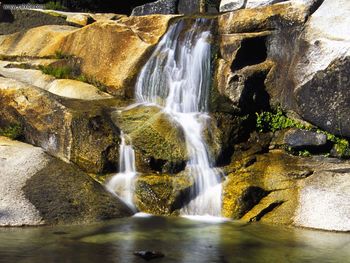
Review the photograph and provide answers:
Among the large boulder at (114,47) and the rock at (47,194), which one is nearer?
the rock at (47,194)

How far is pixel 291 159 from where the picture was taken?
1778cm

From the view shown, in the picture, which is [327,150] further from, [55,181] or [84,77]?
[84,77]

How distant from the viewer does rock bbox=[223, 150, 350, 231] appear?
15.3m

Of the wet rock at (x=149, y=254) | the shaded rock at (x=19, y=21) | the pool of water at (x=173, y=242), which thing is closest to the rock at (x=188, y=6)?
the shaded rock at (x=19, y=21)

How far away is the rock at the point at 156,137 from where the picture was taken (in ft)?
57.6

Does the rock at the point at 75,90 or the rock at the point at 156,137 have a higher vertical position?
the rock at the point at 75,90

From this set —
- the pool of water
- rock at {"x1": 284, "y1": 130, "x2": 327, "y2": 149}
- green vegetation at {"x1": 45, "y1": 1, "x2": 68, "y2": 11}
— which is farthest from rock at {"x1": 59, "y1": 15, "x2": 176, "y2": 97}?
green vegetation at {"x1": 45, "y1": 1, "x2": 68, "y2": 11}

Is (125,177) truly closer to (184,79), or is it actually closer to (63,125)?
(63,125)

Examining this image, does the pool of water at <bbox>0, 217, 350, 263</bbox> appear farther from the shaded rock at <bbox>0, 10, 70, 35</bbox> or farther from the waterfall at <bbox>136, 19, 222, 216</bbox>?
the shaded rock at <bbox>0, 10, 70, 35</bbox>

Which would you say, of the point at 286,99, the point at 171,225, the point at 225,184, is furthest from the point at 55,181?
the point at 286,99

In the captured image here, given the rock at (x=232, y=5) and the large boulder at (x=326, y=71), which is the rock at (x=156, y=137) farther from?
the rock at (x=232, y=5)

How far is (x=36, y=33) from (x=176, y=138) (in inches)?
520

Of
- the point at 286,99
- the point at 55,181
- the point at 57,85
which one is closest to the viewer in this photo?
the point at 55,181

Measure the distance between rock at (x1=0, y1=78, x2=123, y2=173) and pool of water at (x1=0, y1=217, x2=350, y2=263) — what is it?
3013mm
